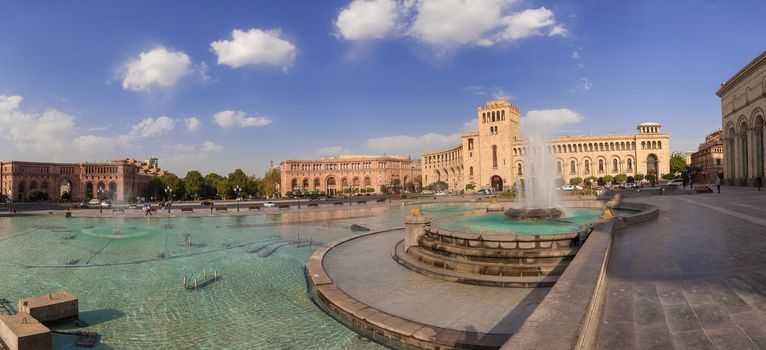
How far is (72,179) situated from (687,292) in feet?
393

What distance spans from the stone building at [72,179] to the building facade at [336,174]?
3720 centimetres

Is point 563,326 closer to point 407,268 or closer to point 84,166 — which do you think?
point 407,268

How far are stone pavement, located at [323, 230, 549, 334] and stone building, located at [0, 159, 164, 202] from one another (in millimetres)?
98247

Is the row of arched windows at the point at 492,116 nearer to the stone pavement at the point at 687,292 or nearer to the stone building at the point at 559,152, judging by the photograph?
the stone building at the point at 559,152

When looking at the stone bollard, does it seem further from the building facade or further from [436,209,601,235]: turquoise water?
the building facade

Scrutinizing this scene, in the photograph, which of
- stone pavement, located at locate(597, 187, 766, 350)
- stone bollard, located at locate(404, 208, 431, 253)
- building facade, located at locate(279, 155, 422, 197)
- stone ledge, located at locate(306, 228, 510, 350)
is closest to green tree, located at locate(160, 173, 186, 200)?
building facade, located at locate(279, 155, 422, 197)

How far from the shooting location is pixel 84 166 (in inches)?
3802

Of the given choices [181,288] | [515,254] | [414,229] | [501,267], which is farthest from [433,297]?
[181,288]

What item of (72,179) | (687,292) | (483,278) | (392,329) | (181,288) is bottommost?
(181,288)

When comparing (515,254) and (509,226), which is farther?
(509,226)

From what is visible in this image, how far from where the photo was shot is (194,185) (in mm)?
79000

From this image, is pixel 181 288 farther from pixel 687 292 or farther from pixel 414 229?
pixel 687 292

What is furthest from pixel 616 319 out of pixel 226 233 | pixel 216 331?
pixel 226 233

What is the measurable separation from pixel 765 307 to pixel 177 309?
28.9ft
